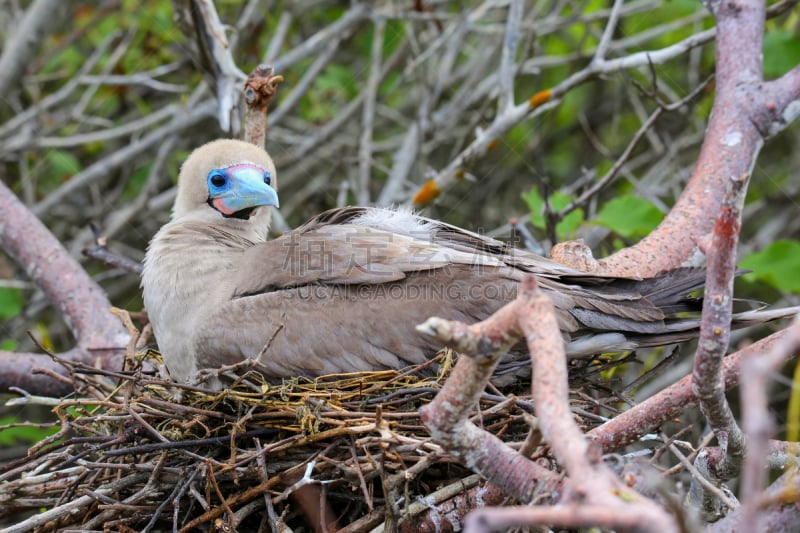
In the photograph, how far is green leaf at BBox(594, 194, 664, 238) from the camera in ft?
14.9

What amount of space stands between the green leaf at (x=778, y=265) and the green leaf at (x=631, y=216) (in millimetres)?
660

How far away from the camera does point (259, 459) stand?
3059 mm

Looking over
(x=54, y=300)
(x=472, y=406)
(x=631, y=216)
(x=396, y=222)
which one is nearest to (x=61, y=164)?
(x=54, y=300)

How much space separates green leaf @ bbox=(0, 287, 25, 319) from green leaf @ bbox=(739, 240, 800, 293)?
176 inches

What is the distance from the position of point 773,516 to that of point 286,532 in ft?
5.34

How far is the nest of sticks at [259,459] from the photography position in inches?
118

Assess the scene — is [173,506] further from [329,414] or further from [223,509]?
[329,414]

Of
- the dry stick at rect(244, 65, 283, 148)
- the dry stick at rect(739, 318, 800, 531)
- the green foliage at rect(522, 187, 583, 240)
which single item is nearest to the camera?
the dry stick at rect(739, 318, 800, 531)

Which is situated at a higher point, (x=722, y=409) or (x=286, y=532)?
(x=722, y=409)

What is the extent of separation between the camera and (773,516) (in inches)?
81.5

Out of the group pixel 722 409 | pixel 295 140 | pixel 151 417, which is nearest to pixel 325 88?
pixel 295 140

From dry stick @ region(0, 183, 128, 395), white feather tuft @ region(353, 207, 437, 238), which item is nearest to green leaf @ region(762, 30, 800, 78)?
white feather tuft @ region(353, 207, 437, 238)

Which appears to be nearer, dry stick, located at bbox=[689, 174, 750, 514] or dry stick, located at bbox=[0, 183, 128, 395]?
dry stick, located at bbox=[689, 174, 750, 514]

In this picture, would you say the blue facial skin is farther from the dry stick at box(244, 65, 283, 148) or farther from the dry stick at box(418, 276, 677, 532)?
the dry stick at box(418, 276, 677, 532)
